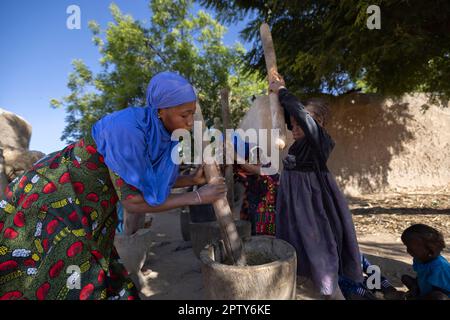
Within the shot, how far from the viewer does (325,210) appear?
2.38m

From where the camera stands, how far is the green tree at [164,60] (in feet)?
41.0

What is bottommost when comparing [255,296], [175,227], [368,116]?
[175,227]

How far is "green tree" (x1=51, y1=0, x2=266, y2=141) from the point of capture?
492 inches

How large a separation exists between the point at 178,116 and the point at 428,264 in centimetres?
198

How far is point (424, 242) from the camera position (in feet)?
7.02

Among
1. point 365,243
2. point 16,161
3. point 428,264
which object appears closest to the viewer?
point 428,264

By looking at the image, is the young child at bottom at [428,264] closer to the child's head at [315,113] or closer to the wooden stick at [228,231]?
the child's head at [315,113]

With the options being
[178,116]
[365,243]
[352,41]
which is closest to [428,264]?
[365,243]

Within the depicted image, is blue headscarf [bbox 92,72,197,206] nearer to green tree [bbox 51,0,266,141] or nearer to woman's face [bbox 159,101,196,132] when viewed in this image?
woman's face [bbox 159,101,196,132]

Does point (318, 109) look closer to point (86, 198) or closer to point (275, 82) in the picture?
point (275, 82)

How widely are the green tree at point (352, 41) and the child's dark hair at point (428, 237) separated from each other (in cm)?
285
